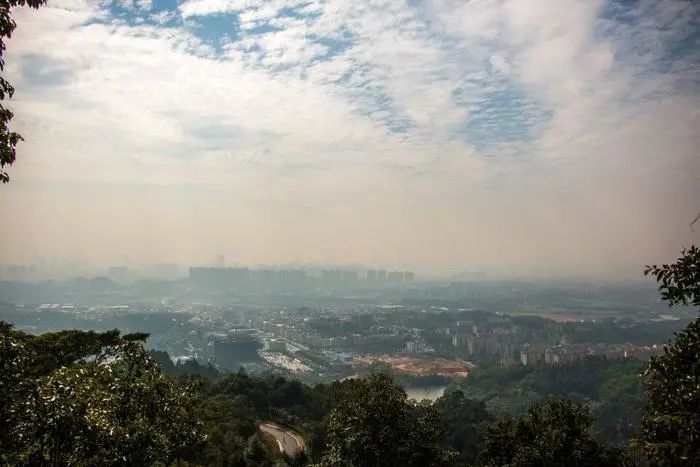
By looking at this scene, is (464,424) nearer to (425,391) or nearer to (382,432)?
(425,391)

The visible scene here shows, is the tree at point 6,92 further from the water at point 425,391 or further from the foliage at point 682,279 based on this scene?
the water at point 425,391

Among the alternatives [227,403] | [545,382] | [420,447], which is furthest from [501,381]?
[420,447]

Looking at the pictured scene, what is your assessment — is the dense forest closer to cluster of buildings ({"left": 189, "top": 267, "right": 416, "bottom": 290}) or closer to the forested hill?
the forested hill

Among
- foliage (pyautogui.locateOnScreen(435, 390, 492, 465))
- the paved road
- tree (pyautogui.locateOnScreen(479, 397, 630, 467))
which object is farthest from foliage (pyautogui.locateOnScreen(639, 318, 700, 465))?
foliage (pyautogui.locateOnScreen(435, 390, 492, 465))

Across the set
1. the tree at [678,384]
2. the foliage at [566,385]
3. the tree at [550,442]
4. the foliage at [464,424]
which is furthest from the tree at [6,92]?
the foliage at [566,385]

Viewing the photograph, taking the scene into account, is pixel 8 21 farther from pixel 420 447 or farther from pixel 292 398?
pixel 292 398

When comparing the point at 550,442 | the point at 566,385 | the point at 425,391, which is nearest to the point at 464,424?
the point at 425,391
